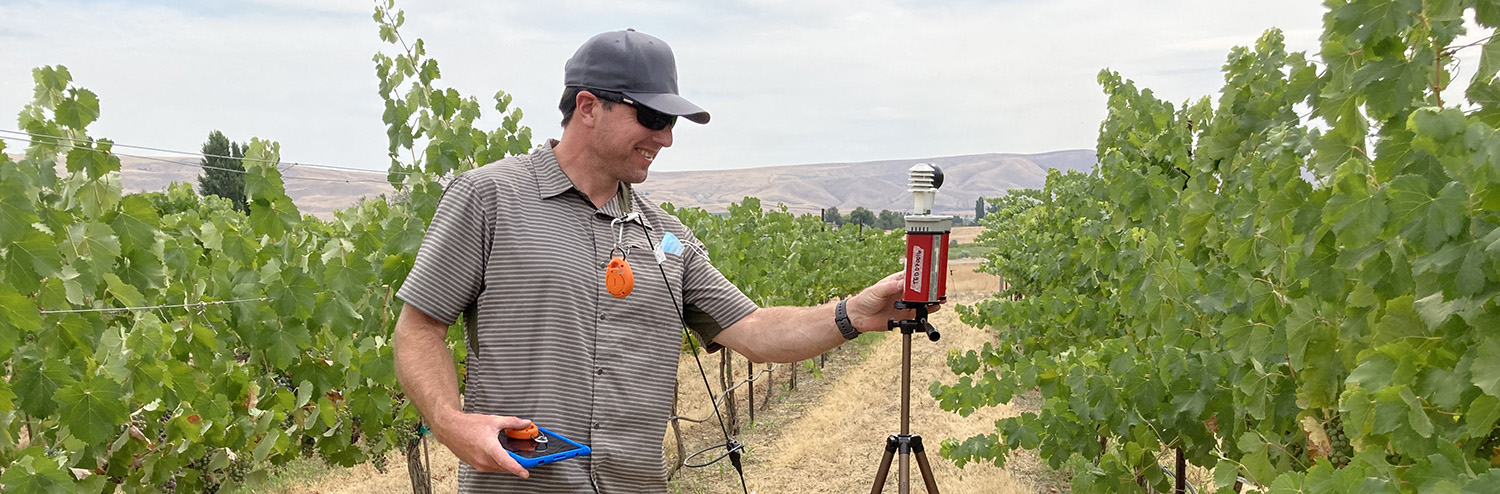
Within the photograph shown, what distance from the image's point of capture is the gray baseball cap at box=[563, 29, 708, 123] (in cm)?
205

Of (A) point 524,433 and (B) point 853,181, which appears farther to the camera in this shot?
(B) point 853,181

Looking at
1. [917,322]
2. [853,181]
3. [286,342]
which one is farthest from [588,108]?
[853,181]

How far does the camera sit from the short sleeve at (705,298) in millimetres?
2361

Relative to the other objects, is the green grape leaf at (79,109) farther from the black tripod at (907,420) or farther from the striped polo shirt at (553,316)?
the black tripod at (907,420)

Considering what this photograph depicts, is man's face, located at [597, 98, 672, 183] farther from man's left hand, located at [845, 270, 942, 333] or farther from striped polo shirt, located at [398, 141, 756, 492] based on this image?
man's left hand, located at [845, 270, 942, 333]

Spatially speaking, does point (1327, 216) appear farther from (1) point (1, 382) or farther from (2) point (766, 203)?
(2) point (766, 203)

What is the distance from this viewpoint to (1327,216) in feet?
5.72

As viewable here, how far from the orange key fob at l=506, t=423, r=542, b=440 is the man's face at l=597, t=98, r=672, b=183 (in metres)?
0.56

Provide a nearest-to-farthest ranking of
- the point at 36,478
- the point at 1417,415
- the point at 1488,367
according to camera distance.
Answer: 1. the point at 1488,367
2. the point at 1417,415
3. the point at 36,478

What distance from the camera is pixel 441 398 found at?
76.1 inches

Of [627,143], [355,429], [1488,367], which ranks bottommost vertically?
[355,429]

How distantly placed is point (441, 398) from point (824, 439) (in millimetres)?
8046

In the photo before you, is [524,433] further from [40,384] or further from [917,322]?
[40,384]

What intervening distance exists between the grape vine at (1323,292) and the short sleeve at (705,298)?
3.80 feet
